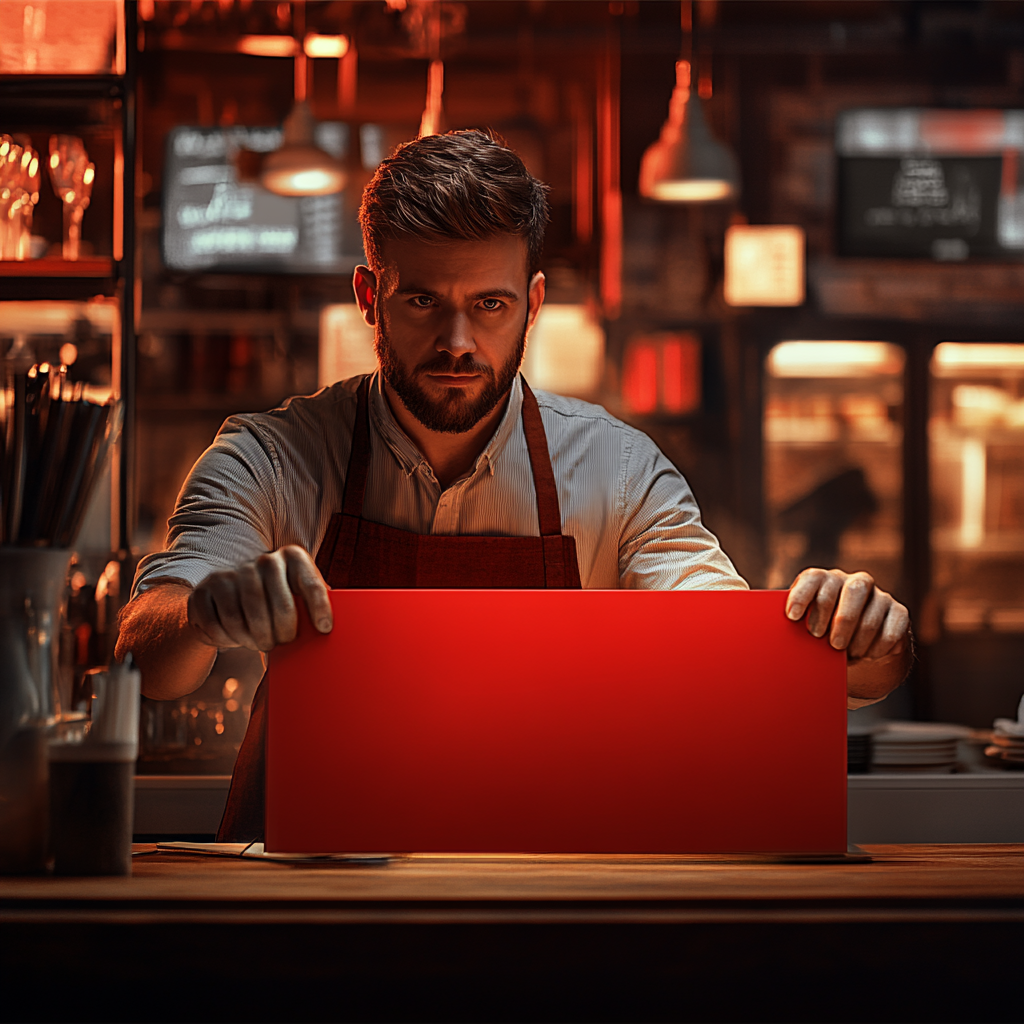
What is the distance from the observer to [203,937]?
0.79 metres

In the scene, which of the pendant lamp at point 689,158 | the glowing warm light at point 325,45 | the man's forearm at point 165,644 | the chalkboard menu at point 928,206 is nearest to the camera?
the man's forearm at point 165,644

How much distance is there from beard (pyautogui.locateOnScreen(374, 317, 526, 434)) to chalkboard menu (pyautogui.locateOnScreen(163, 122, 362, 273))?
97.4 inches

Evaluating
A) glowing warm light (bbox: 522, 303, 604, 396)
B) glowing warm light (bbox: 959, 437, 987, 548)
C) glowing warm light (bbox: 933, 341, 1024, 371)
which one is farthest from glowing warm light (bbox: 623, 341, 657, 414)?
glowing warm light (bbox: 959, 437, 987, 548)

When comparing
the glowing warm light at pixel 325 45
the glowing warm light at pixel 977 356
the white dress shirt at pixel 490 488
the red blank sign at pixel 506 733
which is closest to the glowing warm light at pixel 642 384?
the glowing warm light at pixel 977 356

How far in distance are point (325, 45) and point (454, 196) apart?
2780 millimetres

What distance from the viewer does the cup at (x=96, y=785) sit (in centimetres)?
90

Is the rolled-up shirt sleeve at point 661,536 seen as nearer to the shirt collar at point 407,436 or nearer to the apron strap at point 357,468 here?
the shirt collar at point 407,436

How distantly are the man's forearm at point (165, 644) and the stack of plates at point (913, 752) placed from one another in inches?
46.0

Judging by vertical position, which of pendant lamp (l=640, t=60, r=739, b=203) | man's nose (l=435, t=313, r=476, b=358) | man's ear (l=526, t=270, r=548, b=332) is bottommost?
man's nose (l=435, t=313, r=476, b=358)

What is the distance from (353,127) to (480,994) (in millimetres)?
3704

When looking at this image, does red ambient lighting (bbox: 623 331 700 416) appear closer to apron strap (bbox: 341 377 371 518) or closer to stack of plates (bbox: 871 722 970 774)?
stack of plates (bbox: 871 722 970 774)

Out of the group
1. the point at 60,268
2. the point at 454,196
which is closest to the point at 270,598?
the point at 454,196

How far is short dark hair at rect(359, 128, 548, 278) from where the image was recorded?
1382mm

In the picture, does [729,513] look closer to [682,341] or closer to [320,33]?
[682,341]
